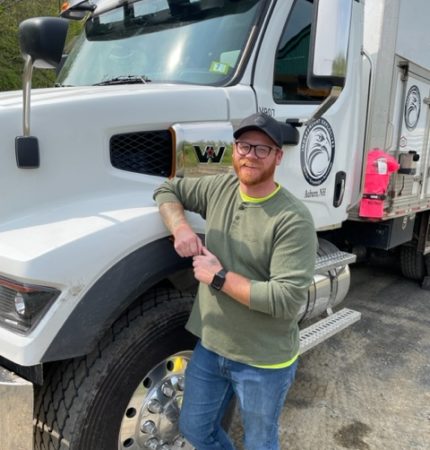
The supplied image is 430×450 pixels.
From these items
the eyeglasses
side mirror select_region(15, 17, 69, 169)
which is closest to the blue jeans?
the eyeglasses

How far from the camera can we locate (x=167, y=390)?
2.29 m

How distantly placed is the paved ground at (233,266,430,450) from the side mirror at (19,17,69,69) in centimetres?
225

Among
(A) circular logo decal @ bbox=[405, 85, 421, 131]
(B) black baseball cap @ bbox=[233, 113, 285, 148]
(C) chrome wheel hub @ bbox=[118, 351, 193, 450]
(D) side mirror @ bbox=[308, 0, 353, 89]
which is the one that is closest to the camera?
(B) black baseball cap @ bbox=[233, 113, 285, 148]

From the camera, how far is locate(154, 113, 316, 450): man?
6.03 feet

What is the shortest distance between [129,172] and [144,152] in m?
0.12

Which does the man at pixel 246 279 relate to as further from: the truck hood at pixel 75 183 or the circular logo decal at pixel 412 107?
the circular logo decal at pixel 412 107

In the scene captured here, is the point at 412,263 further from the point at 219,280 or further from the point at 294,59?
the point at 219,280

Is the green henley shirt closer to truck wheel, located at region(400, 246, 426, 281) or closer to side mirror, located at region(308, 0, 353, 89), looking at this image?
side mirror, located at region(308, 0, 353, 89)

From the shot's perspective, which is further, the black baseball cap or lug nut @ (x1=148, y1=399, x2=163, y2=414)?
lug nut @ (x1=148, y1=399, x2=163, y2=414)

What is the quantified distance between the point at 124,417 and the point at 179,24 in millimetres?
2006

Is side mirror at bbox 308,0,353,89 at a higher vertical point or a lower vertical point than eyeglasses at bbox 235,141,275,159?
higher

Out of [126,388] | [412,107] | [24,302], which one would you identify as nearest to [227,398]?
[126,388]

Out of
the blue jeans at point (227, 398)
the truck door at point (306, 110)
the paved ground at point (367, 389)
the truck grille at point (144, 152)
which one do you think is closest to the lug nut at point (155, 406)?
the blue jeans at point (227, 398)

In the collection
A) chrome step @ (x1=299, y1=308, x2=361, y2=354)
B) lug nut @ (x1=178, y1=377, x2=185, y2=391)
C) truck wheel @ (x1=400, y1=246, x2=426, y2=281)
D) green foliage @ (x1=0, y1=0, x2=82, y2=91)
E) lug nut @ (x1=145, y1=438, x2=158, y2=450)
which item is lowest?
truck wheel @ (x1=400, y1=246, x2=426, y2=281)
